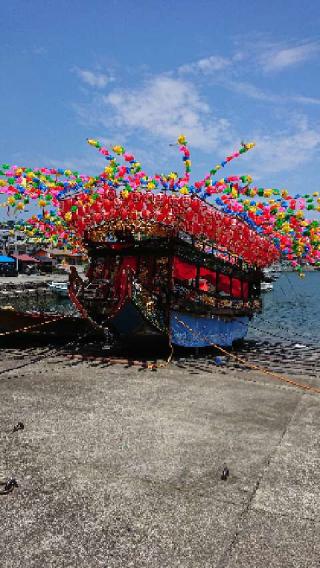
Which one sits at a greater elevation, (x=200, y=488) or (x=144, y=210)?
(x=144, y=210)

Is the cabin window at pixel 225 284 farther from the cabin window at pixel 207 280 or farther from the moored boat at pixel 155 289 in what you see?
the moored boat at pixel 155 289

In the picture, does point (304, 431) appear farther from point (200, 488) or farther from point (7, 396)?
point (7, 396)

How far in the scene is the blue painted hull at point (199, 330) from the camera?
1457 cm

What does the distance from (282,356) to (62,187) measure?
37.4 ft

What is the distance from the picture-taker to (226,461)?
6.26 metres

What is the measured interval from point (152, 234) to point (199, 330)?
12.8 ft

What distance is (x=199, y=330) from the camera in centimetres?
1548

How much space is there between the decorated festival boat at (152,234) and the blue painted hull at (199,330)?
0.04m

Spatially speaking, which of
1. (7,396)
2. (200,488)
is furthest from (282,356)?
(200,488)

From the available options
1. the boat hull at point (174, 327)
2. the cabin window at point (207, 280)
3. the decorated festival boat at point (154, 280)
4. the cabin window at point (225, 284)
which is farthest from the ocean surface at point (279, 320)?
the decorated festival boat at point (154, 280)

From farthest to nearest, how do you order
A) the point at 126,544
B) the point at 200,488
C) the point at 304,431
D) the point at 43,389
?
the point at 43,389
the point at 304,431
the point at 200,488
the point at 126,544

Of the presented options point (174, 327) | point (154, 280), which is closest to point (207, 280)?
point (154, 280)

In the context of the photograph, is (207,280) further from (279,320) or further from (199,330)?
(279,320)

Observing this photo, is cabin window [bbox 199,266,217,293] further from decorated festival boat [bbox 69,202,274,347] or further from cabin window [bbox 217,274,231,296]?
cabin window [bbox 217,274,231,296]
